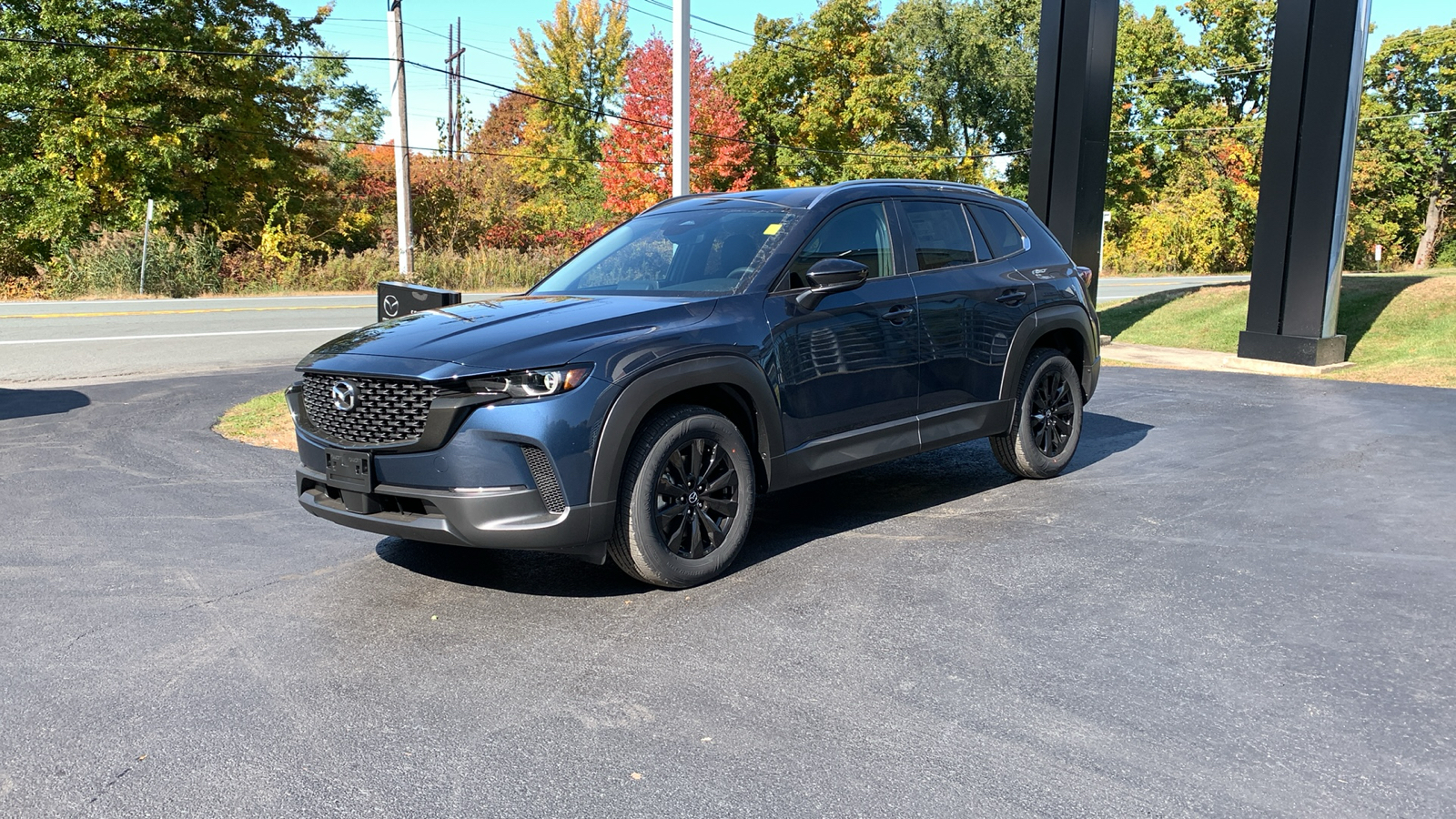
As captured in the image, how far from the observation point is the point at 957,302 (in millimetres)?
6105

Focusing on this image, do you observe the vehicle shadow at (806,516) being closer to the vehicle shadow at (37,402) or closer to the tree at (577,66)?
the vehicle shadow at (37,402)

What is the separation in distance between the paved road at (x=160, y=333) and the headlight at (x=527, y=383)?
9.85 meters

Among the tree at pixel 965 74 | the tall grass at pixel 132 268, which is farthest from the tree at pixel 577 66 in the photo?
the tall grass at pixel 132 268

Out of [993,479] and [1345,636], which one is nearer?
[1345,636]

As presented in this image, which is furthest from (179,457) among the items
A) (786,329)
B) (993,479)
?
(993,479)

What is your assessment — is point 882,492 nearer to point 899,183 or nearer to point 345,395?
point 899,183

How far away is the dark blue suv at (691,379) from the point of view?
14.1ft

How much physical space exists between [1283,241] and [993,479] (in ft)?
26.7

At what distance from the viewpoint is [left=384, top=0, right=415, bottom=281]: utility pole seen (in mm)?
27672

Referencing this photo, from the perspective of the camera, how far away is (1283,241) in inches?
512

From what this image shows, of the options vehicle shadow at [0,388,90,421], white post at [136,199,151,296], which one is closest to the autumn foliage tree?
white post at [136,199,151,296]

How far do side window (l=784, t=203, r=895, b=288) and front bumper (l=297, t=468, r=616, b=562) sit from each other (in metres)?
1.68

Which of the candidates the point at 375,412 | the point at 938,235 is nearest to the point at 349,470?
the point at 375,412

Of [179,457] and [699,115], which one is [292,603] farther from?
[699,115]
